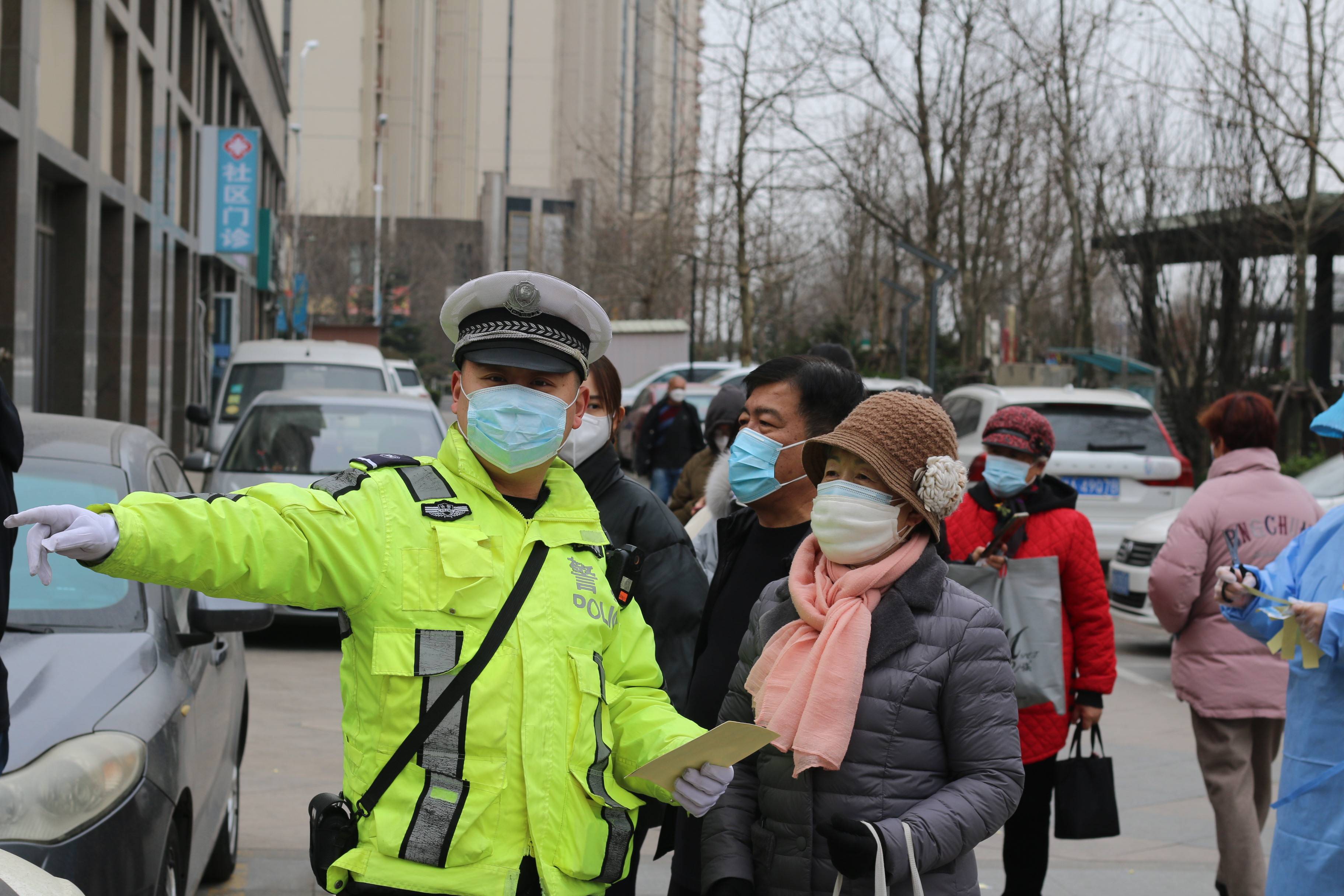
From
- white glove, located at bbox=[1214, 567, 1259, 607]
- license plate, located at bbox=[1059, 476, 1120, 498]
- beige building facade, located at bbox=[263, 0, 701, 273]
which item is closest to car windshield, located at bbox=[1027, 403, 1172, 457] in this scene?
license plate, located at bbox=[1059, 476, 1120, 498]

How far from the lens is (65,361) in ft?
50.1

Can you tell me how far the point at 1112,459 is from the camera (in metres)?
12.5

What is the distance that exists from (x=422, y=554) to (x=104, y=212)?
16.6 metres

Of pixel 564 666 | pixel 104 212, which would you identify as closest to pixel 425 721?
pixel 564 666

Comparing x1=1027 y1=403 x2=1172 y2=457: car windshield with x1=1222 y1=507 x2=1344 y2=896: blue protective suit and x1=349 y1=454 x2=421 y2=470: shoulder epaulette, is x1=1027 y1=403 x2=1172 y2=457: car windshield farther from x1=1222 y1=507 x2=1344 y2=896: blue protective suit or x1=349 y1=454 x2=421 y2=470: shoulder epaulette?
x1=349 y1=454 x2=421 y2=470: shoulder epaulette

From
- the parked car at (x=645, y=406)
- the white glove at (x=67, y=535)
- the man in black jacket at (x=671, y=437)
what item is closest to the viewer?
the white glove at (x=67, y=535)

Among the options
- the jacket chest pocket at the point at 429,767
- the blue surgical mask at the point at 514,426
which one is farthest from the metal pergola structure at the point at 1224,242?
the jacket chest pocket at the point at 429,767

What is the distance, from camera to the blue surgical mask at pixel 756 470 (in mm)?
3941

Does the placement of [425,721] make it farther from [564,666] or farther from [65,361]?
[65,361]

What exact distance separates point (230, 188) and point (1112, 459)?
18.2 m

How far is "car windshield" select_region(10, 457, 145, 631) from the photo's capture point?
4375mm

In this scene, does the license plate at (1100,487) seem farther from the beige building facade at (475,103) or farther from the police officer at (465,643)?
the beige building facade at (475,103)

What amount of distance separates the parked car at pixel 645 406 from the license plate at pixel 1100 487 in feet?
23.6

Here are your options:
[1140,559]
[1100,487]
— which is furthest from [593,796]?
[1100,487]
